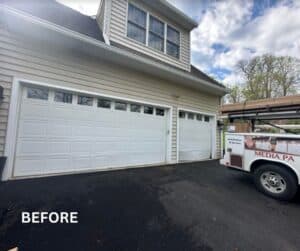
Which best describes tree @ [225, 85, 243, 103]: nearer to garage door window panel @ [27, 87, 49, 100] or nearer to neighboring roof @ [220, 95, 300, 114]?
neighboring roof @ [220, 95, 300, 114]

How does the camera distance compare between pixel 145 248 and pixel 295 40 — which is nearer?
pixel 145 248

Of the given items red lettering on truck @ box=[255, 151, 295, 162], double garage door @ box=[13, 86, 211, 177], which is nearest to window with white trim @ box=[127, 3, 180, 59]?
double garage door @ box=[13, 86, 211, 177]

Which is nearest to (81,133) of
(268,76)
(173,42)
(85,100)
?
(85,100)

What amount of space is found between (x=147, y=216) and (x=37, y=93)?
3.91 metres

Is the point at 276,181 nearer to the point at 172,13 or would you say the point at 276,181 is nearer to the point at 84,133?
the point at 84,133

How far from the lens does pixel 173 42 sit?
6465 millimetres

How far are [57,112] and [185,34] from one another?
21.4 feet

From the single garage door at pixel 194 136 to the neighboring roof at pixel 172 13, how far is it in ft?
13.4

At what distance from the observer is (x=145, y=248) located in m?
1.66

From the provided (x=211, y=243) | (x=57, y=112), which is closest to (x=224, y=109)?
(x=211, y=243)

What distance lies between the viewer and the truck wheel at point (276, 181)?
2779mm

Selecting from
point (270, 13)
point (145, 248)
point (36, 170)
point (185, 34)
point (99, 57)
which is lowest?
point (145, 248)

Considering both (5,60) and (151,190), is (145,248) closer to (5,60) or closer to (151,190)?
(151,190)

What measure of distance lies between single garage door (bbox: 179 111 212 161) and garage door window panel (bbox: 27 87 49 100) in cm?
478
